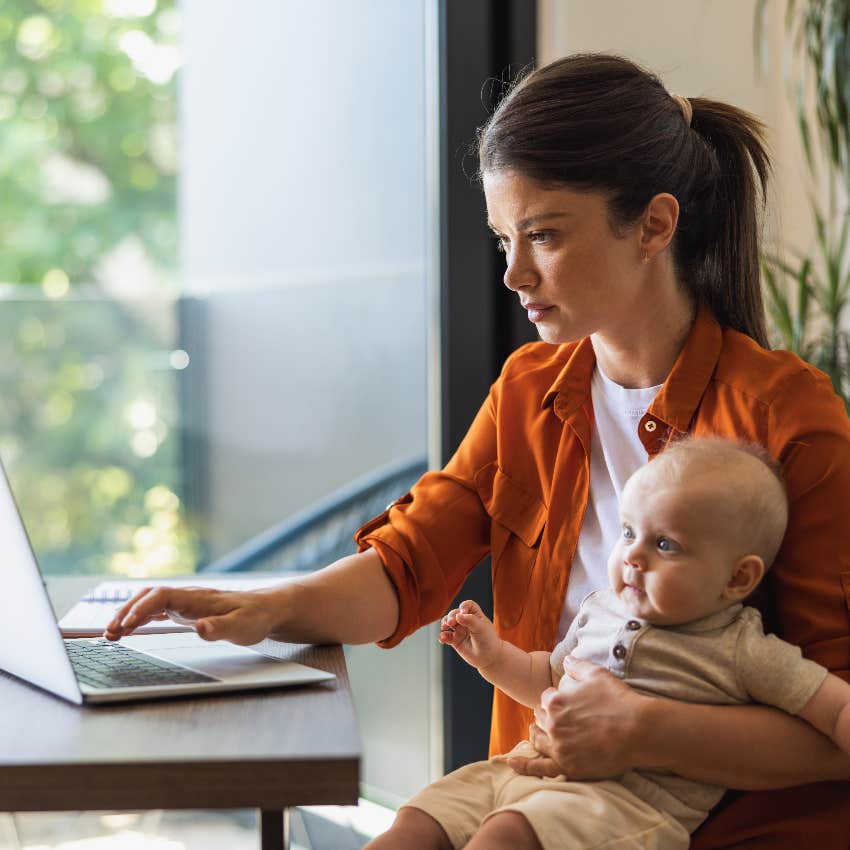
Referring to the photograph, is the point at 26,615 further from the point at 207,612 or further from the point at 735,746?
the point at 735,746

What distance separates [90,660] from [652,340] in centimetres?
78

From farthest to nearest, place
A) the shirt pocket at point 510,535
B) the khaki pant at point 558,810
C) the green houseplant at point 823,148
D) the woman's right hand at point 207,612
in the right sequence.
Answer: the green houseplant at point 823,148 → the shirt pocket at point 510,535 → the woman's right hand at point 207,612 → the khaki pant at point 558,810

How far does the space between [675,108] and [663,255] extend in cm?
18

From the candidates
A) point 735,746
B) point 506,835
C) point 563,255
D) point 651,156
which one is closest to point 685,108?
point 651,156

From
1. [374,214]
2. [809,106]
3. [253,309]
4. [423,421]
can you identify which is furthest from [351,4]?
[809,106]

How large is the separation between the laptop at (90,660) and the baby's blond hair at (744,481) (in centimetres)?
42

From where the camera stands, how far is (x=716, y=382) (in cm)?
145

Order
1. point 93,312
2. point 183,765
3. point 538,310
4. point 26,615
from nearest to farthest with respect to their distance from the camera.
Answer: point 183,765 < point 26,615 < point 538,310 < point 93,312

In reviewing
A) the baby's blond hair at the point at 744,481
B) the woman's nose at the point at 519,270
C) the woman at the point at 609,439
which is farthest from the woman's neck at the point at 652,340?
the baby's blond hair at the point at 744,481

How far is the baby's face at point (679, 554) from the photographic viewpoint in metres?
1.22

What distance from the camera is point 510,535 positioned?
1607 millimetres

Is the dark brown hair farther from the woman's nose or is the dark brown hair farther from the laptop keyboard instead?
the laptop keyboard

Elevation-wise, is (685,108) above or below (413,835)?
above

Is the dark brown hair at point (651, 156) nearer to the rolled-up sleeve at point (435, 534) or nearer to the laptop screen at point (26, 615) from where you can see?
the rolled-up sleeve at point (435, 534)
